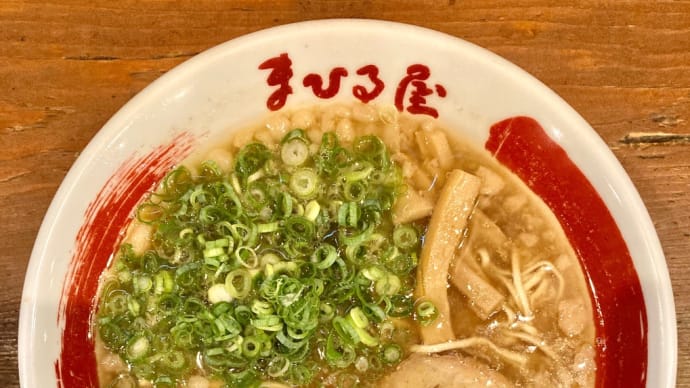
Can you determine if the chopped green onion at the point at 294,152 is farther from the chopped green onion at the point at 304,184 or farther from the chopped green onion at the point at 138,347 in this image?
the chopped green onion at the point at 138,347

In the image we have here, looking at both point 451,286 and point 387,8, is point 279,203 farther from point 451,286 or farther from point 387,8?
point 387,8

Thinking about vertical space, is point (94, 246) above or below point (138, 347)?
above

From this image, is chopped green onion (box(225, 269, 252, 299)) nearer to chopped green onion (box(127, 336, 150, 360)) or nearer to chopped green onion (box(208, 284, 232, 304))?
chopped green onion (box(208, 284, 232, 304))

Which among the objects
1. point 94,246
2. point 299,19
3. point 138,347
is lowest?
point 138,347

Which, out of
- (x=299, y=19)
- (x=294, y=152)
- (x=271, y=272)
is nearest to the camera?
(x=271, y=272)

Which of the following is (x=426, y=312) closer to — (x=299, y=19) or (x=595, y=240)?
(x=595, y=240)

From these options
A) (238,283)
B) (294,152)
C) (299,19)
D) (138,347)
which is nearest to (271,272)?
(238,283)

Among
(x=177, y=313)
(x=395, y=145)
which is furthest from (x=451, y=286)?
(x=177, y=313)
